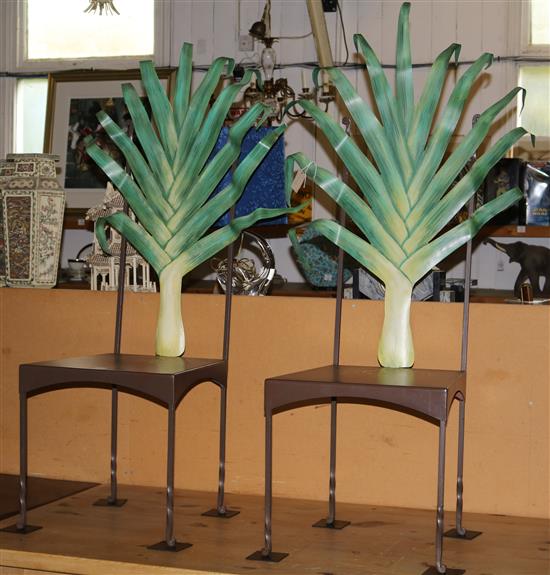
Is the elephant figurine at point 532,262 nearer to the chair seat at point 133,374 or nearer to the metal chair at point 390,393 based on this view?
the metal chair at point 390,393

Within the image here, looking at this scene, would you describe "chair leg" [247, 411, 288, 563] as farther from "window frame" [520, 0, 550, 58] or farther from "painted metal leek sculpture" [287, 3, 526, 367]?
"window frame" [520, 0, 550, 58]

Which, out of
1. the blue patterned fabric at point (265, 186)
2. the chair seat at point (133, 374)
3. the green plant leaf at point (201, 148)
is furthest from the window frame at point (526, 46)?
the chair seat at point (133, 374)

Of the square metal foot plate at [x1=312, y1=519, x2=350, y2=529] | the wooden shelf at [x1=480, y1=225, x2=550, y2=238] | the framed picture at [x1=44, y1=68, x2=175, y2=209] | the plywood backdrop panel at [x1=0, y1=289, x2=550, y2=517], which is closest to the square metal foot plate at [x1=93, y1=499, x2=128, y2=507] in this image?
the plywood backdrop panel at [x1=0, y1=289, x2=550, y2=517]

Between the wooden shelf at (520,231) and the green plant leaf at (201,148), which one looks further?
the wooden shelf at (520,231)

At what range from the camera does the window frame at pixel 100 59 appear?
620 centimetres

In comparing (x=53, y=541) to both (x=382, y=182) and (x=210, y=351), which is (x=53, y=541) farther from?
(x=382, y=182)

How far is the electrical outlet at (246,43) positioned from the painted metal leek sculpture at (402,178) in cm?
367

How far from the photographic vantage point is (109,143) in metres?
5.96

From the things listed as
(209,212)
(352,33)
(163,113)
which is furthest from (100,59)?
(209,212)

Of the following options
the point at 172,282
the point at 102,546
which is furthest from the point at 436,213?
the point at 102,546

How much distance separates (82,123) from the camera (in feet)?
20.4

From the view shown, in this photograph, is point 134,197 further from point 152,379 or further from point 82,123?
point 82,123

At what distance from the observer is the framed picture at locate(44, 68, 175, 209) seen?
6.18 meters

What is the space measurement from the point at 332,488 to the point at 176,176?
970 millimetres
